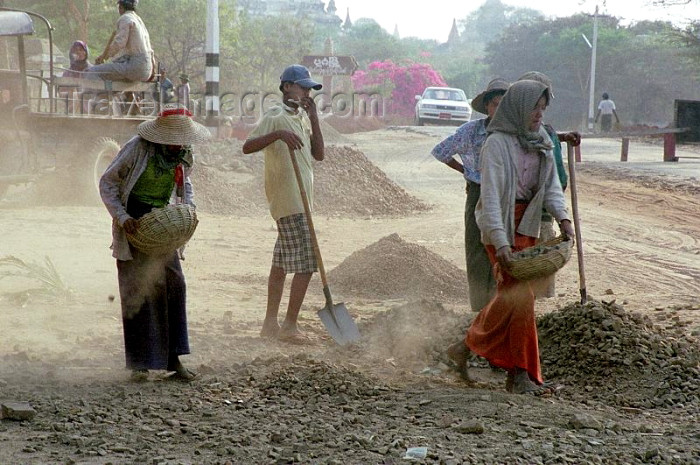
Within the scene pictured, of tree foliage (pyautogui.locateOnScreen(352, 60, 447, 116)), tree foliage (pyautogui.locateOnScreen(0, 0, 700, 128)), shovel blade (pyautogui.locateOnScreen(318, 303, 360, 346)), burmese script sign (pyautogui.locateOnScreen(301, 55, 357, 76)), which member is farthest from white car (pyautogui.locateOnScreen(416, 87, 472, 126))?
shovel blade (pyautogui.locateOnScreen(318, 303, 360, 346))

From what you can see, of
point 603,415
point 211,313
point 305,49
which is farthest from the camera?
point 305,49

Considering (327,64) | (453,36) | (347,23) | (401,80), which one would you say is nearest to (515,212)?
(327,64)

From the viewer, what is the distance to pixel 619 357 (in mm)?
5672

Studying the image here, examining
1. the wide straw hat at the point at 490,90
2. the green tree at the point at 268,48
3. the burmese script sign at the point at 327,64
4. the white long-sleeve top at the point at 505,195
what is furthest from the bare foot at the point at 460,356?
the green tree at the point at 268,48

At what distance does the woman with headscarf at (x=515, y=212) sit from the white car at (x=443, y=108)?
30.8 meters

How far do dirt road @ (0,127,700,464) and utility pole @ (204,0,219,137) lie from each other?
7.30m

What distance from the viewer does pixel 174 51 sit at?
115 feet

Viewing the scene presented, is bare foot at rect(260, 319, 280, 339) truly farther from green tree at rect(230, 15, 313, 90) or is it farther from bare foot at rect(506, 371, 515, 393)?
green tree at rect(230, 15, 313, 90)

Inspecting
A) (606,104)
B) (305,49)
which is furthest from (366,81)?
(606,104)

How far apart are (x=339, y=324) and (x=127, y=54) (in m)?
6.45

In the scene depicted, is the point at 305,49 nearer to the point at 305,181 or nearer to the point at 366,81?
the point at 366,81

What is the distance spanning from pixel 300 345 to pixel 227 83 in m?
36.7

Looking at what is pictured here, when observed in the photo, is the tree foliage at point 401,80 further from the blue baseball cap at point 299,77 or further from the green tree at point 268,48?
the blue baseball cap at point 299,77

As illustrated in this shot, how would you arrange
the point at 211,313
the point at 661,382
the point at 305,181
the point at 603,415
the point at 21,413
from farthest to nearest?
the point at 211,313 < the point at 305,181 < the point at 661,382 < the point at 603,415 < the point at 21,413
